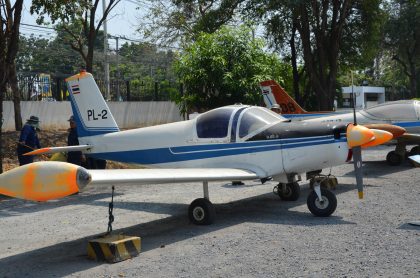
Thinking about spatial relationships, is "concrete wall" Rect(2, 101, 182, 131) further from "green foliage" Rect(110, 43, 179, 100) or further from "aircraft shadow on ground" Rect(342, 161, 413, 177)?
"aircraft shadow on ground" Rect(342, 161, 413, 177)

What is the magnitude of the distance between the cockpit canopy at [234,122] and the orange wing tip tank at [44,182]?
4083 mm

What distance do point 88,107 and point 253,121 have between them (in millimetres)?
4216

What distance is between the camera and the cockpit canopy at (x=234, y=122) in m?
9.55

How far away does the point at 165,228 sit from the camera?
28.4 feet

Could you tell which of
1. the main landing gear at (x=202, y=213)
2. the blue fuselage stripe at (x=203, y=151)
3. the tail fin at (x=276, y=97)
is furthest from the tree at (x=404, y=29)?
the main landing gear at (x=202, y=213)

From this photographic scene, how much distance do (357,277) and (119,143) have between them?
6437 millimetres

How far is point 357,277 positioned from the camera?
5727mm

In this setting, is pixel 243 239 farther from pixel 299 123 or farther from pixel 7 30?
pixel 7 30

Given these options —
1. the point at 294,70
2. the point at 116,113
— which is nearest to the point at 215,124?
the point at 116,113

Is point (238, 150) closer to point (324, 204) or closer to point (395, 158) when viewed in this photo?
point (324, 204)

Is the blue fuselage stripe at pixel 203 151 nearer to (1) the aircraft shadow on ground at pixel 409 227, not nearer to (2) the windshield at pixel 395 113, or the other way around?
(1) the aircraft shadow on ground at pixel 409 227

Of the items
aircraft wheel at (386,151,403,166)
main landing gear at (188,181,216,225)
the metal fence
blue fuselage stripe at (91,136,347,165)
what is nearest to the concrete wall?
the metal fence

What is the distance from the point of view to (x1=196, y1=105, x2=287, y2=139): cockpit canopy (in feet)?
31.3

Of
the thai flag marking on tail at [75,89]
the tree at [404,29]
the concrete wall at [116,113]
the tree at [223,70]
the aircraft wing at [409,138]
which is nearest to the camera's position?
the thai flag marking on tail at [75,89]
